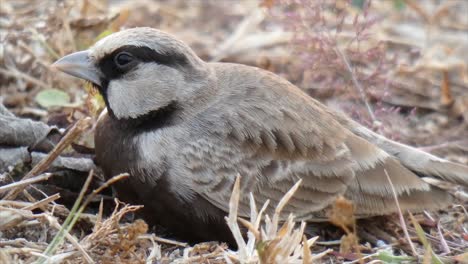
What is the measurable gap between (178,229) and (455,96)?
321cm

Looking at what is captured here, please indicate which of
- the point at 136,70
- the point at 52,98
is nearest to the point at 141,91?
the point at 136,70

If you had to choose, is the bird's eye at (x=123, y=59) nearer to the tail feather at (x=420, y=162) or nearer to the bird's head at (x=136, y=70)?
the bird's head at (x=136, y=70)

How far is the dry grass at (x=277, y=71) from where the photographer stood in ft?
12.4

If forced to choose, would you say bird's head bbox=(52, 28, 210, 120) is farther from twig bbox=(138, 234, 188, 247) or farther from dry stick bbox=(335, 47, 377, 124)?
dry stick bbox=(335, 47, 377, 124)

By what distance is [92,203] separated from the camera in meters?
4.95

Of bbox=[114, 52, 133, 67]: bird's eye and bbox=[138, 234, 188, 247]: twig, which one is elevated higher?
bbox=[114, 52, 133, 67]: bird's eye

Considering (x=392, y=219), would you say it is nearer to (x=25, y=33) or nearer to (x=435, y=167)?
(x=435, y=167)

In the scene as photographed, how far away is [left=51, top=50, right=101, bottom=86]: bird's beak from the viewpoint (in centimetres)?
472

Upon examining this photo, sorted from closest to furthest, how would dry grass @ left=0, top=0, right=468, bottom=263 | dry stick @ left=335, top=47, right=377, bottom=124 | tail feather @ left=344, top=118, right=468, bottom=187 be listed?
dry grass @ left=0, top=0, right=468, bottom=263
tail feather @ left=344, top=118, right=468, bottom=187
dry stick @ left=335, top=47, right=377, bottom=124

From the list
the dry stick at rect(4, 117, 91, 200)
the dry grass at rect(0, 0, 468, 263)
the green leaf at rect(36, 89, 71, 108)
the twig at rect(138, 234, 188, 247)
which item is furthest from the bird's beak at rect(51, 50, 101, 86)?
the twig at rect(138, 234, 188, 247)

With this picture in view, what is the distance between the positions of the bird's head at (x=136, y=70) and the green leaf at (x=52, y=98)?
2.62ft

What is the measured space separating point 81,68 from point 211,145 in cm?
79

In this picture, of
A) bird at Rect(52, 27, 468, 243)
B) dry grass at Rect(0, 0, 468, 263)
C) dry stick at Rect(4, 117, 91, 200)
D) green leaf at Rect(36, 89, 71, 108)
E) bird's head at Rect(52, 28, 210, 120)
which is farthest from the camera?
green leaf at Rect(36, 89, 71, 108)

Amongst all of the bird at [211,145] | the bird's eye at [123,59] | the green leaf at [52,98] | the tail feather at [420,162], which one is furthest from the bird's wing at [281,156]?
the green leaf at [52,98]
